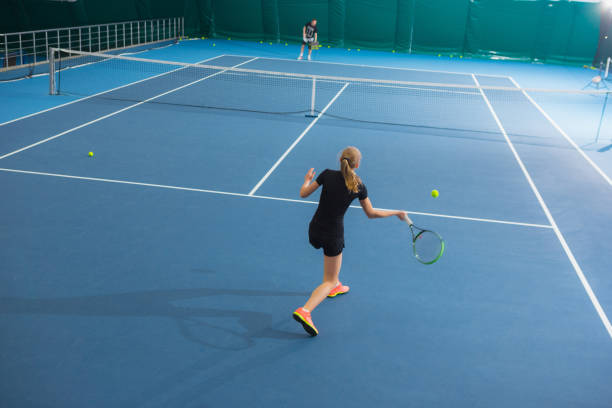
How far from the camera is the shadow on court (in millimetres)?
5143

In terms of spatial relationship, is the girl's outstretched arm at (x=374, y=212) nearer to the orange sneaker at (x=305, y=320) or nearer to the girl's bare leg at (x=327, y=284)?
the girl's bare leg at (x=327, y=284)

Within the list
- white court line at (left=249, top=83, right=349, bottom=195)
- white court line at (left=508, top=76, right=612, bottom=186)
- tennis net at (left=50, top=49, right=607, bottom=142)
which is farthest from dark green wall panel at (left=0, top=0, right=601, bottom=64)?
white court line at (left=249, top=83, right=349, bottom=195)

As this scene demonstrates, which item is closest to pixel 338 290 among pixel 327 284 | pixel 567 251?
pixel 327 284

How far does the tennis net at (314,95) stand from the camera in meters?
14.0

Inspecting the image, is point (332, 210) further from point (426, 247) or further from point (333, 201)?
point (426, 247)

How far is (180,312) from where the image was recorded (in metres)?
5.47

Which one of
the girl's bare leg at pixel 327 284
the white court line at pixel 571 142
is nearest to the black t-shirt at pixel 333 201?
the girl's bare leg at pixel 327 284

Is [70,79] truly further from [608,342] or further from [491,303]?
[608,342]

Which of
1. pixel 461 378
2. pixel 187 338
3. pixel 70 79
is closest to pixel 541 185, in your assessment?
pixel 461 378

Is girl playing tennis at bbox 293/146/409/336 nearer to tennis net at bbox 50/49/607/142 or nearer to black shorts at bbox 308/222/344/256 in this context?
black shorts at bbox 308/222/344/256

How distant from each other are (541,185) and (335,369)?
6.36 m

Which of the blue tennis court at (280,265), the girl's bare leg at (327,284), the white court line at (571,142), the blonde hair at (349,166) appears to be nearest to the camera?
the blue tennis court at (280,265)

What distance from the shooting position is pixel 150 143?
35.6 ft

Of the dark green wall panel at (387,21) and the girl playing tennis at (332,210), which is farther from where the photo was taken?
the dark green wall panel at (387,21)
